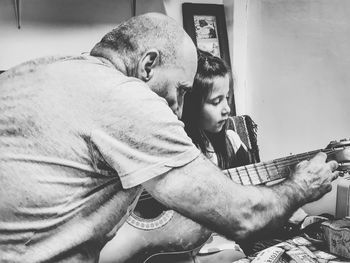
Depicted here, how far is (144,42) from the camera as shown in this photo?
1.02 metres

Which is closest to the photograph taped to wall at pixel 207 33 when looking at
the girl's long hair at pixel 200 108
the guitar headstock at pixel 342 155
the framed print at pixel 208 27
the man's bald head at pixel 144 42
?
the framed print at pixel 208 27

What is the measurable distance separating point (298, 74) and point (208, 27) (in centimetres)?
72

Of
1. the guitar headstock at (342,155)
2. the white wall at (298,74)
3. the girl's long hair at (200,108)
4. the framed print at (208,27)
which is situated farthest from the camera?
the framed print at (208,27)

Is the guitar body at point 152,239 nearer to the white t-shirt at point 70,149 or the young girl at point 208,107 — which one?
the young girl at point 208,107

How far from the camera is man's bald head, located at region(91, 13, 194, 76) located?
3.33 feet

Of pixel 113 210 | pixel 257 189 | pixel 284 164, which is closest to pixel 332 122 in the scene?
pixel 284 164

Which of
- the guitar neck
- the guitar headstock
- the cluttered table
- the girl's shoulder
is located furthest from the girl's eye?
the cluttered table

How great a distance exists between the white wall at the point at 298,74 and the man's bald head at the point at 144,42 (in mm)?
1835

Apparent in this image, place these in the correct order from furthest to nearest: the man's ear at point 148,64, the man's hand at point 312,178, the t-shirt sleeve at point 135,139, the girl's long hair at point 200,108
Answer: the girl's long hair at point 200,108
the man's hand at point 312,178
the man's ear at point 148,64
the t-shirt sleeve at point 135,139

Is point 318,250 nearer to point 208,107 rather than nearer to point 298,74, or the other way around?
point 208,107

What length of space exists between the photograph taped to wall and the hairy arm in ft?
5.93

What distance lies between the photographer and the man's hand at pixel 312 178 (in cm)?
113

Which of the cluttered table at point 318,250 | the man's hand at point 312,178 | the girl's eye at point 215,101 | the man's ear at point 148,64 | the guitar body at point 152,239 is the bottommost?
the guitar body at point 152,239

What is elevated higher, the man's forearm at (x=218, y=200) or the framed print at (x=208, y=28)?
the framed print at (x=208, y=28)
